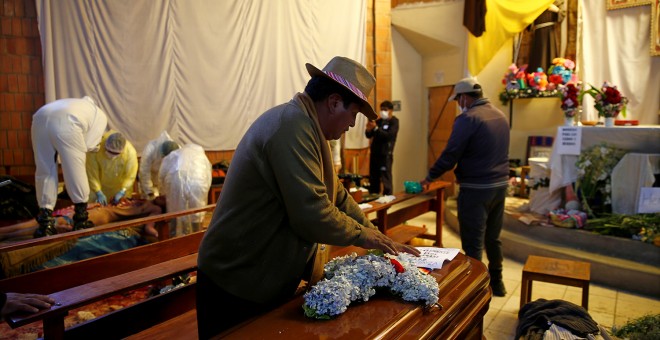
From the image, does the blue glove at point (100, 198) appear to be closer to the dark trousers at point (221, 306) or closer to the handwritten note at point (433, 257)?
the dark trousers at point (221, 306)

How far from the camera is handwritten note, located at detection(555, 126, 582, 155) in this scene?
4855 millimetres

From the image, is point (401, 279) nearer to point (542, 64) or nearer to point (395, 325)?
point (395, 325)

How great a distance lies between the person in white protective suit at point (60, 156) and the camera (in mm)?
3688

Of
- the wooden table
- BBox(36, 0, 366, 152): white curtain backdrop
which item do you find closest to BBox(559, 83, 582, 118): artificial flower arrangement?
BBox(36, 0, 366, 152): white curtain backdrop

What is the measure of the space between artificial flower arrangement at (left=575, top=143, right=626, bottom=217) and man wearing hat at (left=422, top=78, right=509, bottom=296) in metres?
1.78

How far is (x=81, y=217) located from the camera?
12.0 feet

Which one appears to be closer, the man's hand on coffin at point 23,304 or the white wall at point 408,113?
the man's hand on coffin at point 23,304

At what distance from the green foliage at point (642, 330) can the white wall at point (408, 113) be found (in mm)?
6174

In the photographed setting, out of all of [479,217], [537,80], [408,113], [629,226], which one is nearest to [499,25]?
[537,80]

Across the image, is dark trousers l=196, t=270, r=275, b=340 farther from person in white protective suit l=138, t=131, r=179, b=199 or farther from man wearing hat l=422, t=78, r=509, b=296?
person in white protective suit l=138, t=131, r=179, b=199

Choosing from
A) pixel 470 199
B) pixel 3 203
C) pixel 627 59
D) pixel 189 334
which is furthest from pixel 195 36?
pixel 627 59

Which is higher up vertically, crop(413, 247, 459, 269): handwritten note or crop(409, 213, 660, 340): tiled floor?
crop(413, 247, 459, 269): handwritten note

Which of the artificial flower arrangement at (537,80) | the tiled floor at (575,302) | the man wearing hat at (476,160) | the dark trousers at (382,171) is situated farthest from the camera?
the dark trousers at (382,171)

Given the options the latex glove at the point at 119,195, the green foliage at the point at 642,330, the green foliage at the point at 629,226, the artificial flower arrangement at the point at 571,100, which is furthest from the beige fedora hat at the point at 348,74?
the artificial flower arrangement at the point at 571,100
